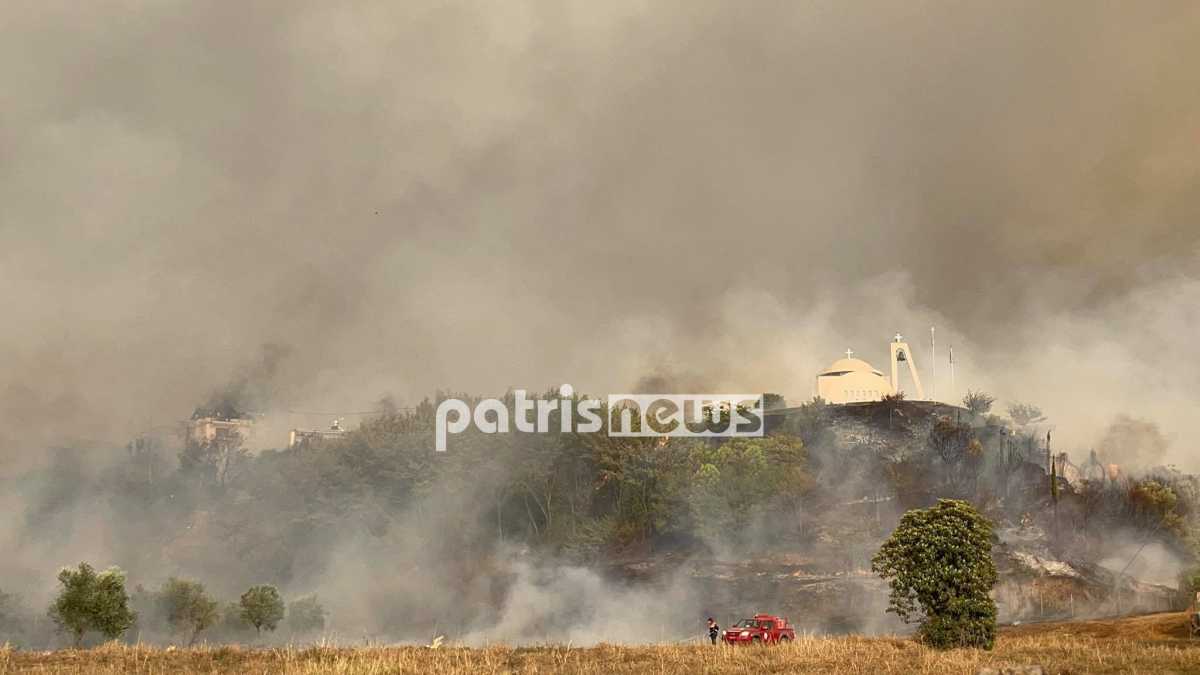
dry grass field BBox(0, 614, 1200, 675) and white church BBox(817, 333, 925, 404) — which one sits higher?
white church BBox(817, 333, 925, 404)

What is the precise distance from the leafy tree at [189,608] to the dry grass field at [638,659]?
56539 millimetres

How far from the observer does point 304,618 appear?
109m

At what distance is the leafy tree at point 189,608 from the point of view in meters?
103

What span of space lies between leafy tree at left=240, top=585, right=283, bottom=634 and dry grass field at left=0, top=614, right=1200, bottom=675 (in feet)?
157

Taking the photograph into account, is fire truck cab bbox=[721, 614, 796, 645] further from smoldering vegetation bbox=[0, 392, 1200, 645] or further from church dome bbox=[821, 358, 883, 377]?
church dome bbox=[821, 358, 883, 377]

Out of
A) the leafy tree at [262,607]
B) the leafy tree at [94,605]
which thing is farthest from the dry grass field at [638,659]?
the leafy tree at [262,607]

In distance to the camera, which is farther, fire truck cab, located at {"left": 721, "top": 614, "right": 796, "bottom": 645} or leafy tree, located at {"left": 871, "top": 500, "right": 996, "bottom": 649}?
fire truck cab, located at {"left": 721, "top": 614, "right": 796, "bottom": 645}

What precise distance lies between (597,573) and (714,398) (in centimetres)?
4922

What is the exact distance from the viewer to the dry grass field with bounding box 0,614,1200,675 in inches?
1569

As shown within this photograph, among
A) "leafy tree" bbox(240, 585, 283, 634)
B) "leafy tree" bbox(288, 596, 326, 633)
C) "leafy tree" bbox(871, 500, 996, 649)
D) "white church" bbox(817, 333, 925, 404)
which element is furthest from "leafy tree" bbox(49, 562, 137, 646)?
"white church" bbox(817, 333, 925, 404)

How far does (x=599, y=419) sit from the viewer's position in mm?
151375

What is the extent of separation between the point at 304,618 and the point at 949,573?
252 ft

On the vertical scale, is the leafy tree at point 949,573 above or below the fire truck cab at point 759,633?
above

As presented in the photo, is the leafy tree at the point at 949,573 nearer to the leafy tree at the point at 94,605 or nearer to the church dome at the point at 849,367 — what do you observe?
the leafy tree at the point at 94,605
